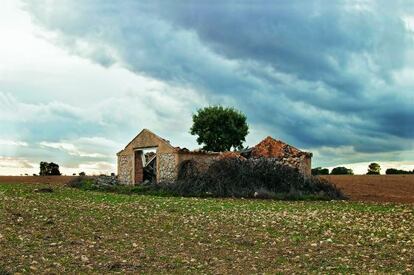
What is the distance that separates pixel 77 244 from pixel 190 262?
12.5ft

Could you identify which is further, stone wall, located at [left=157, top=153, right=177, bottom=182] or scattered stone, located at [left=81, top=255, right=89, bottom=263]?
stone wall, located at [left=157, top=153, right=177, bottom=182]

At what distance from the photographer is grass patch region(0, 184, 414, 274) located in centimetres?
1242

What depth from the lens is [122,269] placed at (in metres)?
12.0

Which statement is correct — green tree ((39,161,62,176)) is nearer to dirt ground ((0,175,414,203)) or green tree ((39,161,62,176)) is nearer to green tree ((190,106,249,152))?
dirt ground ((0,175,414,203))

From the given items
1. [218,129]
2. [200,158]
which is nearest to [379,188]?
[200,158]

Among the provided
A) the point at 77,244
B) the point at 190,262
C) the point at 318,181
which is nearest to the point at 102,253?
the point at 77,244

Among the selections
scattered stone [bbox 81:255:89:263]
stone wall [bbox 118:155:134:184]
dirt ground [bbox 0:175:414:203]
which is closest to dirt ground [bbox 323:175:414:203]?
dirt ground [bbox 0:175:414:203]

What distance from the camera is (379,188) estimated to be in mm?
48312

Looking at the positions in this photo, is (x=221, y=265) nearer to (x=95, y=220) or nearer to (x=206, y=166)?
(x=95, y=220)

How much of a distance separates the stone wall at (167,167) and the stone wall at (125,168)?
4350mm

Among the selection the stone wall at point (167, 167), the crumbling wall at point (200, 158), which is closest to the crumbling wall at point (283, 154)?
the crumbling wall at point (200, 158)

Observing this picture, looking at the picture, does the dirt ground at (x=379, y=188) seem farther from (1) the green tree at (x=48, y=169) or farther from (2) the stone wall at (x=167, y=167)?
(1) the green tree at (x=48, y=169)

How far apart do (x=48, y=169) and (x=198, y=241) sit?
48.0 metres

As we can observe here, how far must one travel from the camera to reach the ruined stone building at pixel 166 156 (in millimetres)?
44375
